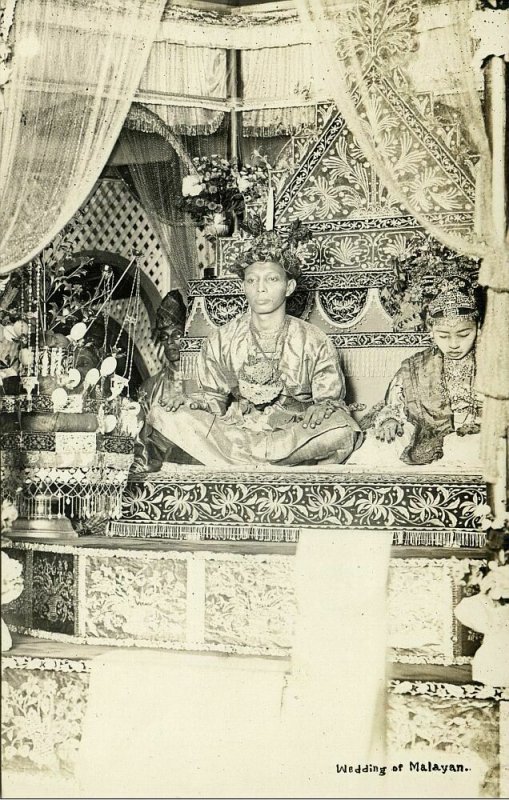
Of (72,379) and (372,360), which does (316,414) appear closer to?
(372,360)

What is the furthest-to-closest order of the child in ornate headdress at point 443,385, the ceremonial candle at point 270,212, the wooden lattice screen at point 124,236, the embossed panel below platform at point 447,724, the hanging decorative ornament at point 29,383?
the wooden lattice screen at point 124,236 → the ceremonial candle at point 270,212 → the child in ornate headdress at point 443,385 → the hanging decorative ornament at point 29,383 → the embossed panel below platform at point 447,724

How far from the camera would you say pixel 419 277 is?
6230 millimetres

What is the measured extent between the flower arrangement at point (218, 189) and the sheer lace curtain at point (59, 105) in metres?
1.37

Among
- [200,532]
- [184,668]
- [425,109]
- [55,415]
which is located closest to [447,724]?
[184,668]

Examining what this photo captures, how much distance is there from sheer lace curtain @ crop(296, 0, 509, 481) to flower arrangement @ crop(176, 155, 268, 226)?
1.35m

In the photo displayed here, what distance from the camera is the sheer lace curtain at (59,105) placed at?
524 cm

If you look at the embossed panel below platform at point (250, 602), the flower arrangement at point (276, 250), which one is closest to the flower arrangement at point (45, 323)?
the flower arrangement at point (276, 250)

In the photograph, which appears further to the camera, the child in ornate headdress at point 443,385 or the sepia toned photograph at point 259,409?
the child in ornate headdress at point 443,385

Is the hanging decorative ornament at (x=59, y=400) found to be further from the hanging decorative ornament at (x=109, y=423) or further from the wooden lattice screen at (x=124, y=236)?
the wooden lattice screen at (x=124, y=236)

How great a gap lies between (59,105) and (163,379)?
182cm

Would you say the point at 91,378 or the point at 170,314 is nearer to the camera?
the point at 91,378

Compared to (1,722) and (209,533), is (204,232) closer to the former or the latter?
(209,533)

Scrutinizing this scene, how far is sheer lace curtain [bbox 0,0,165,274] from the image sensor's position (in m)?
5.24

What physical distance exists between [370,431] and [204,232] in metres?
1.80
